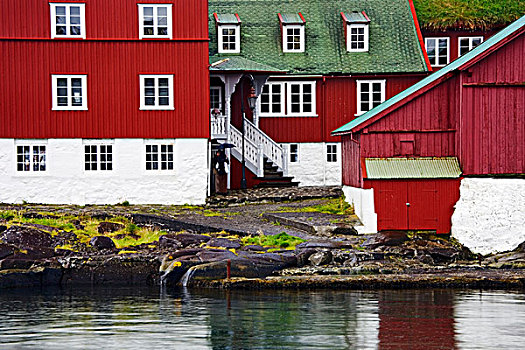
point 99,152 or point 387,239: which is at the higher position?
point 99,152

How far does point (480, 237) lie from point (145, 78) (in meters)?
13.6

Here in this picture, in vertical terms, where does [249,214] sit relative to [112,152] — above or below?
below

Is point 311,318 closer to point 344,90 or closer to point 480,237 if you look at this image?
point 480,237

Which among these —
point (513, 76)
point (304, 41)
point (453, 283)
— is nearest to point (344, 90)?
point (304, 41)

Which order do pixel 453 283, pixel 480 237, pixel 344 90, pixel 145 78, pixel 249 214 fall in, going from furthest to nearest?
pixel 344 90 < pixel 145 78 < pixel 249 214 < pixel 480 237 < pixel 453 283

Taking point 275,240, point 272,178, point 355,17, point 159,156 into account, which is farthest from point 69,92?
point 355,17

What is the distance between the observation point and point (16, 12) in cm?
3353

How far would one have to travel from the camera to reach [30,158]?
34.2m

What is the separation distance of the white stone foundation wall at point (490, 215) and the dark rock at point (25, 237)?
11689 mm

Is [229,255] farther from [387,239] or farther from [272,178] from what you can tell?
[272,178]

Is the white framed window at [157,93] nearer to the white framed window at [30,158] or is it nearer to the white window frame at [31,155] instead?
the white window frame at [31,155]

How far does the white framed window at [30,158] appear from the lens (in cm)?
3412

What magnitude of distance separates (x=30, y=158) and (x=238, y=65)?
921 centimetres

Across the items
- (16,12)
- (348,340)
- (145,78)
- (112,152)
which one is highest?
(16,12)
